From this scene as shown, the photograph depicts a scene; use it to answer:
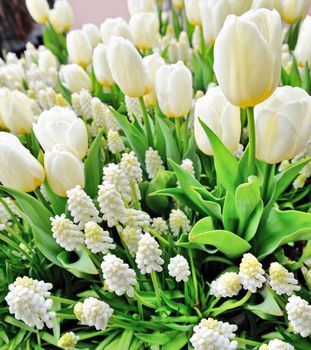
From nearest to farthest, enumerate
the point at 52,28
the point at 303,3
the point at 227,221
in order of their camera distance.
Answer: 1. the point at 227,221
2. the point at 303,3
3. the point at 52,28

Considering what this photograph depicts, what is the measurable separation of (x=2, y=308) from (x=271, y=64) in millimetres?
396

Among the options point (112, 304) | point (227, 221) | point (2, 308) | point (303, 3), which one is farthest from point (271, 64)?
point (303, 3)

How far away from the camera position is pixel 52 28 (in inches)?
45.6

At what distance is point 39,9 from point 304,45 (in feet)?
2.11

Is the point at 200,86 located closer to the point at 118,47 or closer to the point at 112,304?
the point at 118,47

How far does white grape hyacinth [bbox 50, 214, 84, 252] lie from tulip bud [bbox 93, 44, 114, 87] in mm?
353

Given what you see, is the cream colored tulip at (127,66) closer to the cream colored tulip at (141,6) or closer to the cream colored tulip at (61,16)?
the cream colored tulip at (141,6)

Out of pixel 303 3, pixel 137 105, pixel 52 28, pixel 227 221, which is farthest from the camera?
pixel 52 28

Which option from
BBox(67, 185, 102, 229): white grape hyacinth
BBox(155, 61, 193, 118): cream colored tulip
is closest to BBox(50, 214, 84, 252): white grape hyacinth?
BBox(67, 185, 102, 229): white grape hyacinth

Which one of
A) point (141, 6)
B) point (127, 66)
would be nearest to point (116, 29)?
point (141, 6)

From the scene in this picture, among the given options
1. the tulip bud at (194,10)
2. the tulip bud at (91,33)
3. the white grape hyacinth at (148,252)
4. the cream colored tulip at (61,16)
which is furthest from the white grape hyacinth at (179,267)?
the cream colored tulip at (61,16)

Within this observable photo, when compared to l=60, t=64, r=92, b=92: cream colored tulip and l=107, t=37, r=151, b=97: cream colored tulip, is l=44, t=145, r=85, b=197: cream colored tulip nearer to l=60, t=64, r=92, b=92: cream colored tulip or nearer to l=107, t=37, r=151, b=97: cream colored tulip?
l=107, t=37, r=151, b=97: cream colored tulip

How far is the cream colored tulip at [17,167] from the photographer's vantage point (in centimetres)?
46

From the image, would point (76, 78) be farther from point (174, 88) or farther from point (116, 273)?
point (116, 273)
